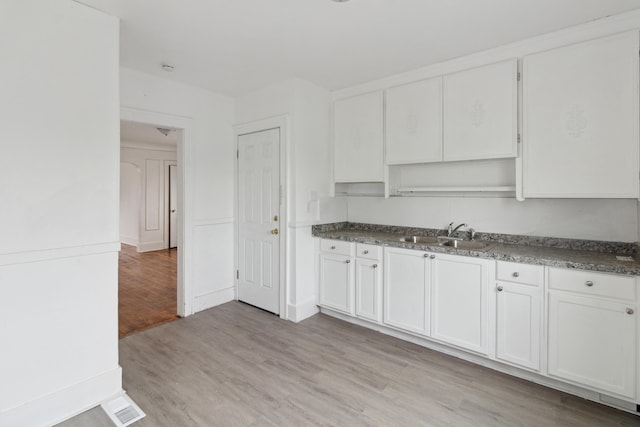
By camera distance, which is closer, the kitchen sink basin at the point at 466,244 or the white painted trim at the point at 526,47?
the white painted trim at the point at 526,47

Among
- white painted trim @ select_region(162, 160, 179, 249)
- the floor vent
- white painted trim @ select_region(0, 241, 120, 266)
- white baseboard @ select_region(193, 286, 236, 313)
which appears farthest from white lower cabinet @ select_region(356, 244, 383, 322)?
white painted trim @ select_region(162, 160, 179, 249)

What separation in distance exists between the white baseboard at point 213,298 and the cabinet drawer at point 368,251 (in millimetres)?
1770

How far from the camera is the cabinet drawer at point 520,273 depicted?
2.23 m

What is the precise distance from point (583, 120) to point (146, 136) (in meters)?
6.56

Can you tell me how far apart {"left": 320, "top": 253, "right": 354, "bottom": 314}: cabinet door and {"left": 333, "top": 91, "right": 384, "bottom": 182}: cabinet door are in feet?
2.96

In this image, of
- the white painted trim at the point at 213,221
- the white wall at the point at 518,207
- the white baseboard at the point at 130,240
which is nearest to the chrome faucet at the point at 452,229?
the white wall at the point at 518,207

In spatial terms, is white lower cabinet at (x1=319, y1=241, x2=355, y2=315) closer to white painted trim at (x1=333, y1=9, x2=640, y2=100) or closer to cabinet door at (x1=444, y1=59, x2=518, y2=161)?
cabinet door at (x1=444, y1=59, x2=518, y2=161)

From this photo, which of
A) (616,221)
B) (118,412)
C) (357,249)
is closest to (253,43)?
(357,249)

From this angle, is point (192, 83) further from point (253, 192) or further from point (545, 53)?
point (545, 53)

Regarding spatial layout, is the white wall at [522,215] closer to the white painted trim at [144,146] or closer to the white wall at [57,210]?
the white wall at [57,210]

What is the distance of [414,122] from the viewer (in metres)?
3.04

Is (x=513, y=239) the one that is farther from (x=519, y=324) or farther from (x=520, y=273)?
(x=519, y=324)

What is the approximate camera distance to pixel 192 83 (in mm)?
3422

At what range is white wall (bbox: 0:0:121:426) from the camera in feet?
5.80
